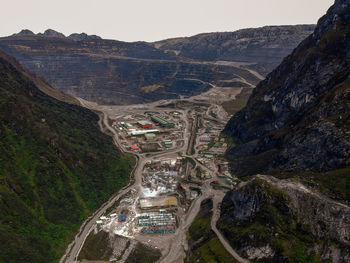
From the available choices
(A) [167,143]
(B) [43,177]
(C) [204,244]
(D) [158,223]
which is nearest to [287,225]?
(C) [204,244]

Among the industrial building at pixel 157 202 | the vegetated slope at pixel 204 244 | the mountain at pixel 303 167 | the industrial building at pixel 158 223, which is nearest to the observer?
the mountain at pixel 303 167

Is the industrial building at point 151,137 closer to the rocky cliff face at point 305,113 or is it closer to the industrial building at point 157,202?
the rocky cliff face at point 305,113

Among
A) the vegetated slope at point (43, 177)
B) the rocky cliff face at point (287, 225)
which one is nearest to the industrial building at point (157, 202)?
the vegetated slope at point (43, 177)

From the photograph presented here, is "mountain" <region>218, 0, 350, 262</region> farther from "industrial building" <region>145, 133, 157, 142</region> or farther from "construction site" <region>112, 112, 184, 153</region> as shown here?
"industrial building" <region>145, 133, 157, 142</region>

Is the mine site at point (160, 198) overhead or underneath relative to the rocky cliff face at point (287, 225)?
underneath

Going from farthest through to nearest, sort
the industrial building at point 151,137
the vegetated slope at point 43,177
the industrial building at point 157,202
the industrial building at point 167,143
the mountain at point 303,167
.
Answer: the industrial building at point 151,137
the industrial building at point 167,143
the industrial building at point 157,202
the vegetated slope at point 43,177
the mountain at point 303,167

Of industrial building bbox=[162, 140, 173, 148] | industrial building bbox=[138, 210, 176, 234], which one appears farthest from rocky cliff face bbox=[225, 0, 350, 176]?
industrial building bbox=[138, 210, 176, 234]

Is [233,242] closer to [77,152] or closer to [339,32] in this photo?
[77,152]
